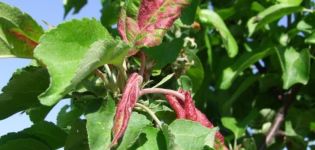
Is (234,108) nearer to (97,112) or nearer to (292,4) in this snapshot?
(292,4)

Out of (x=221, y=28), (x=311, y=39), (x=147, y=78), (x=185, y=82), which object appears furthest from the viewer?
(x=221, y=28)

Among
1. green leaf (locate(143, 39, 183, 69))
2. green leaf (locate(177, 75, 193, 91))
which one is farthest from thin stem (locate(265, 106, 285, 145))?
green leaf (locate(143, 39, 183, 69))

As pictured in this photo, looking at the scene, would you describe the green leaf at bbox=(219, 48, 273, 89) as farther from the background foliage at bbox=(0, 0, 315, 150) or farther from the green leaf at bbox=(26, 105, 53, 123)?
the green leaf at bbox=(26, 105, 53, 123)

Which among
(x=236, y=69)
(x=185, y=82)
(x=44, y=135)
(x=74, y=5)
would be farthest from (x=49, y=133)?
(x=236, y=69)

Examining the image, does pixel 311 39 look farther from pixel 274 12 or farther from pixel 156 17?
pixel 156 17

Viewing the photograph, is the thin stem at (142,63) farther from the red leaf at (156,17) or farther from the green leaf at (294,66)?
the green leaf at (294,66)

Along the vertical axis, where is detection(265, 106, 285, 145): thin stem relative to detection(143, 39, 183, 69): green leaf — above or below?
below

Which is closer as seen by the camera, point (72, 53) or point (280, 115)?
point (72, 53)

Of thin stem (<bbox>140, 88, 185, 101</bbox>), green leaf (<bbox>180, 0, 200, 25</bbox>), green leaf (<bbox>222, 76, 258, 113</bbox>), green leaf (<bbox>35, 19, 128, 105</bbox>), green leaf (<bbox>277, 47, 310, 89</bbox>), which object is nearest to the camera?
green leaf (<bbox>35, 19, 128, 105</bbox>)

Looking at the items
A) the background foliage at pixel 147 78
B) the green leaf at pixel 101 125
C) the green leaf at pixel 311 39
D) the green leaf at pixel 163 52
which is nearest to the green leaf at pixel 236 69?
the background foliage at pixel 147 78
